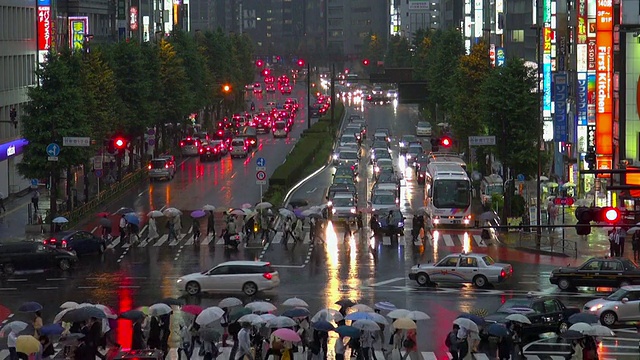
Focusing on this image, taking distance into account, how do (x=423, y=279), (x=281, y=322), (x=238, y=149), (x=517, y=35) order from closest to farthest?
(x=281, y=322) < (x=423, y=279) < (x=238, y=149) < (x=517, y=35)

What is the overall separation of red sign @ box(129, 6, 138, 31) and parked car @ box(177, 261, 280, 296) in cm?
10414

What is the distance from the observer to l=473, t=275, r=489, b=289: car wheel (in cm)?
4856

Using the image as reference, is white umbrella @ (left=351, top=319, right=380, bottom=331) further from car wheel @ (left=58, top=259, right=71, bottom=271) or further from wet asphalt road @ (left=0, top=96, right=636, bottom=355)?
car wheel @ (left=58, top=259, right=71, bottom=271)

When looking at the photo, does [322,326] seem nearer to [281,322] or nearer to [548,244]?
[281,322]

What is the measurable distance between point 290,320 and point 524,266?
2041cm

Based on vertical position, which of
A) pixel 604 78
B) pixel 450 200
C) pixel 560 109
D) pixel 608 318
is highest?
pixel 604 78

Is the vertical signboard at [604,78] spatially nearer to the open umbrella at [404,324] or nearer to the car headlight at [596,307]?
the car headlight at [596,307]

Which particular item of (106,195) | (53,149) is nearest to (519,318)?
(53,149)

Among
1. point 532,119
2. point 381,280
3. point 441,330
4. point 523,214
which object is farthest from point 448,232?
point 441,330

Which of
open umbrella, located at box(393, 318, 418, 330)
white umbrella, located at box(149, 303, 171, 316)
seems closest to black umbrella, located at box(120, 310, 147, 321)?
white umbrella, located at box(149, 303, 171, 316)

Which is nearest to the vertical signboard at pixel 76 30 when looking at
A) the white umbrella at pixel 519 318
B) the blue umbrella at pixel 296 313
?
the blue umbrella at pixel 296 313

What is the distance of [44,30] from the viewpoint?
294 ft

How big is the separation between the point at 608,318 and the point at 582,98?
111 feet

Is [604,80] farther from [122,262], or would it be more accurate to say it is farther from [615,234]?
[122,262]
